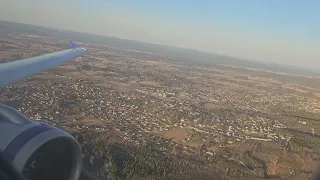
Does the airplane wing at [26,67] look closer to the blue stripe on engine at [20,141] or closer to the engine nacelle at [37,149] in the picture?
the engine nacelle at [37,149]

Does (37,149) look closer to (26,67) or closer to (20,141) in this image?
(20,141)

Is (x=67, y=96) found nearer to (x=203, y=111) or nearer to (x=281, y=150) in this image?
(x=203, y=111)

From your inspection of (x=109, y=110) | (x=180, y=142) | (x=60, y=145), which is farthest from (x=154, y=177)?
(x=109, y=110)

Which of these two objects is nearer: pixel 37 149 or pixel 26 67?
pixel 37 149

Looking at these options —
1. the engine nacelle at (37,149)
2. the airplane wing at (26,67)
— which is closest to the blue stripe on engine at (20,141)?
the engine nacelle at (37,149)

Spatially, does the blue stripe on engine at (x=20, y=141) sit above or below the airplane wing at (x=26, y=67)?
below

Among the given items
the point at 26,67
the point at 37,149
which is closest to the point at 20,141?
the point at 37,149

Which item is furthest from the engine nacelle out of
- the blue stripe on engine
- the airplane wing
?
the airplane wing

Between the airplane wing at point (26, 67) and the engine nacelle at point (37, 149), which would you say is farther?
the airplane wing at point (26, 67)
